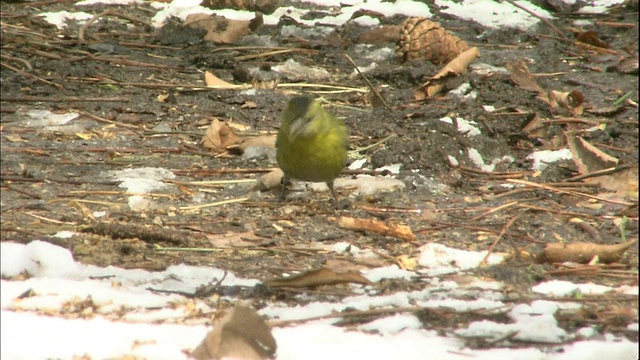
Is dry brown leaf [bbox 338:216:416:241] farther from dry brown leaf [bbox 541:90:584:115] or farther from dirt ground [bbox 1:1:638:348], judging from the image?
dry brown leaf [bbox 541:90:584:115]

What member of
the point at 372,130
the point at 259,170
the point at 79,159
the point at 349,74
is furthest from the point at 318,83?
the point at 79,159

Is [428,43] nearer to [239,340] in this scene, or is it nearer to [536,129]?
[536,129]

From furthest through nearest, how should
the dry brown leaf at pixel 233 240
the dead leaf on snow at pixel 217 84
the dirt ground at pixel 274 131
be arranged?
the dead leaf on snow at pixel 217 84 → the dry brown leaf at pixel 233 240 → the dirt ground at pixel 274 131

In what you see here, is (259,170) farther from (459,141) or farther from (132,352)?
(132,352)

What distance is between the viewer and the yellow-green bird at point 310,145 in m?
5.25

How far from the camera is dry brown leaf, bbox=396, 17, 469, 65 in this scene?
291 inches

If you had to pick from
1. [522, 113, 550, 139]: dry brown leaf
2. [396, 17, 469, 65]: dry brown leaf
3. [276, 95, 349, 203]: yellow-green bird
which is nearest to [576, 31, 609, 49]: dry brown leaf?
[396, 17, 469, 65]: dry brown leaf

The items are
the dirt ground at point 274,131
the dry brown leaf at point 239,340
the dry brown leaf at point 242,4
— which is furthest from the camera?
the dry brown leaf at point 242,4

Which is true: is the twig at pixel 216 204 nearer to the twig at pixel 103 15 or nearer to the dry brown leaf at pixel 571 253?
the dry brown leaf at pixel 571 253

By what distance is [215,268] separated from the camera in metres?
3.88

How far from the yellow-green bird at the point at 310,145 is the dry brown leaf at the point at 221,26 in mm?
2819

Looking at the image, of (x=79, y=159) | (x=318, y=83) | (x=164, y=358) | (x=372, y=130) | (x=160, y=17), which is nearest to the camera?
(x=164, y=358)

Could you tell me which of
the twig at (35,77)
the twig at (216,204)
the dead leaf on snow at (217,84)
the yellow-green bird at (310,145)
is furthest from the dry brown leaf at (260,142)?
the twig at (35,77)

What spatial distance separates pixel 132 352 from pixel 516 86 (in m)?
4.49
